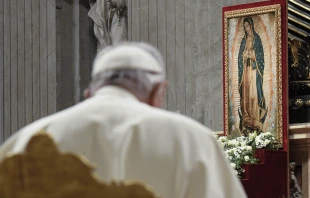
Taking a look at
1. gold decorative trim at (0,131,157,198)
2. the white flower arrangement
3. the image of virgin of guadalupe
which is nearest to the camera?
gold decorative trim at (0,131,157,198)

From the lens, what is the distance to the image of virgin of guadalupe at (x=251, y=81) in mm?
12422

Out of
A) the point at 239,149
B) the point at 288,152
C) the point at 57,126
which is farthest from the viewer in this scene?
the point at 288,152

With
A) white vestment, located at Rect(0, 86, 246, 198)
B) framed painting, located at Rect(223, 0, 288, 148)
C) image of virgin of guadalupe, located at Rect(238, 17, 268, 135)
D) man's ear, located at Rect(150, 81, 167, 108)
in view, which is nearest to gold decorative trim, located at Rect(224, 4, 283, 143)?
framed painting, located at Rect(223, 0, 288, 148)

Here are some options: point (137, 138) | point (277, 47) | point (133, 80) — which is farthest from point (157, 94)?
point (277, 47)

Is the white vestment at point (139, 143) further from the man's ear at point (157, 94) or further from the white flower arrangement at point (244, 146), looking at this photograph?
the white flower arrangement at point (244, 146)

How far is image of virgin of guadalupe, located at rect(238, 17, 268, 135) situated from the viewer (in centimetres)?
1242

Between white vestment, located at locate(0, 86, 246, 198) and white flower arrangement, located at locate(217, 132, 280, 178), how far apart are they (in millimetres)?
7169

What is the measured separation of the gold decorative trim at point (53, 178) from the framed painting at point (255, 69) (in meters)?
8.80

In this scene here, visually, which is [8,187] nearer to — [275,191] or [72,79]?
[275,191]

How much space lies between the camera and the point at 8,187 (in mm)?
3498

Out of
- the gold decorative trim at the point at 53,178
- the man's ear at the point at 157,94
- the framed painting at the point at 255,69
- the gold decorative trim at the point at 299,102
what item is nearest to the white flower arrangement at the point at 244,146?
the framed painting at the point at 255,69

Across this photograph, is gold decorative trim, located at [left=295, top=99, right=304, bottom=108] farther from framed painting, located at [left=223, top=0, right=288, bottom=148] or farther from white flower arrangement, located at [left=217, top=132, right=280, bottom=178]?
white flower arrangement, located at [left=217, top=132, right=280, bottom=178]

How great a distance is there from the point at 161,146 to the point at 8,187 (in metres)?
0.59

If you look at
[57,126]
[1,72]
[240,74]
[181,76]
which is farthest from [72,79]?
[57,126]
